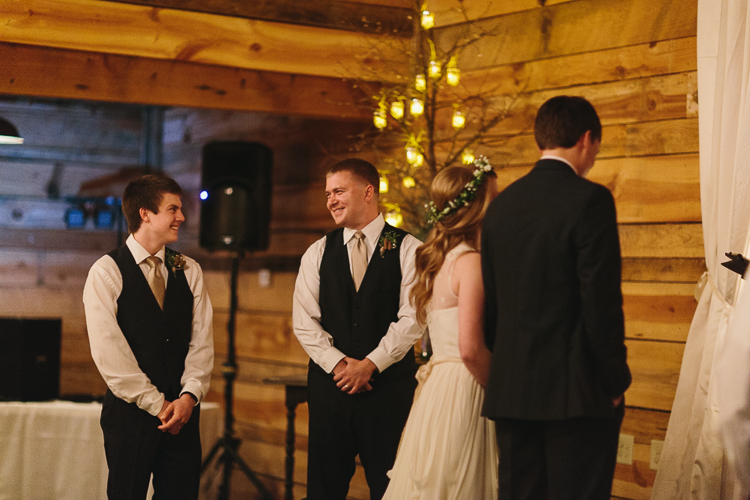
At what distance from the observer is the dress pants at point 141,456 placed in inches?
92.4

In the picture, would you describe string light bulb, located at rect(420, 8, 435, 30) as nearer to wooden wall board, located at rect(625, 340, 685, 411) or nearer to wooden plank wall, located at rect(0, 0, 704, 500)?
wooden plank wall, located at rect(0, 0, 704, 500)

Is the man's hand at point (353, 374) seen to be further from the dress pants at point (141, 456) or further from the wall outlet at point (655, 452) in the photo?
the wall outlet at point (655, 452)

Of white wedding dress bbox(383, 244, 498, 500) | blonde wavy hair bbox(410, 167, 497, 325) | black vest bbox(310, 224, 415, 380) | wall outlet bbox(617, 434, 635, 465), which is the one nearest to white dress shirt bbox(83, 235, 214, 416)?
black vest bbox(310, 224, 415, 380)

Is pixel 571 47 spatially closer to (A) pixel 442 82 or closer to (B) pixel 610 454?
(A) pixel 442 82

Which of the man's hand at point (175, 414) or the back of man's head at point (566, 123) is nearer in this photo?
the back of man's head at point (566, 123)

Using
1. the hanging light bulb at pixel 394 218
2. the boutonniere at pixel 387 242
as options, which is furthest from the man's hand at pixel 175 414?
the hanging light bulb at pixel 394 218

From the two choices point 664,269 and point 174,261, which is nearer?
point 174,261

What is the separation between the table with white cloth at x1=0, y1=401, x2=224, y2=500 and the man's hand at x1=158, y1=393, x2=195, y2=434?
1324 millimetres

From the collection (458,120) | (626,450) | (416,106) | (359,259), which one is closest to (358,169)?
(359,259)

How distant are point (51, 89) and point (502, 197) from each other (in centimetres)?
262

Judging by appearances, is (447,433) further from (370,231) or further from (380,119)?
(380,119)

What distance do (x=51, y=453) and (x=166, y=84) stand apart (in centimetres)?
195

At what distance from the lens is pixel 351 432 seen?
2607 mm

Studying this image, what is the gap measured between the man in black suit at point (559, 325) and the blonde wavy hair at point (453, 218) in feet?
0.71
